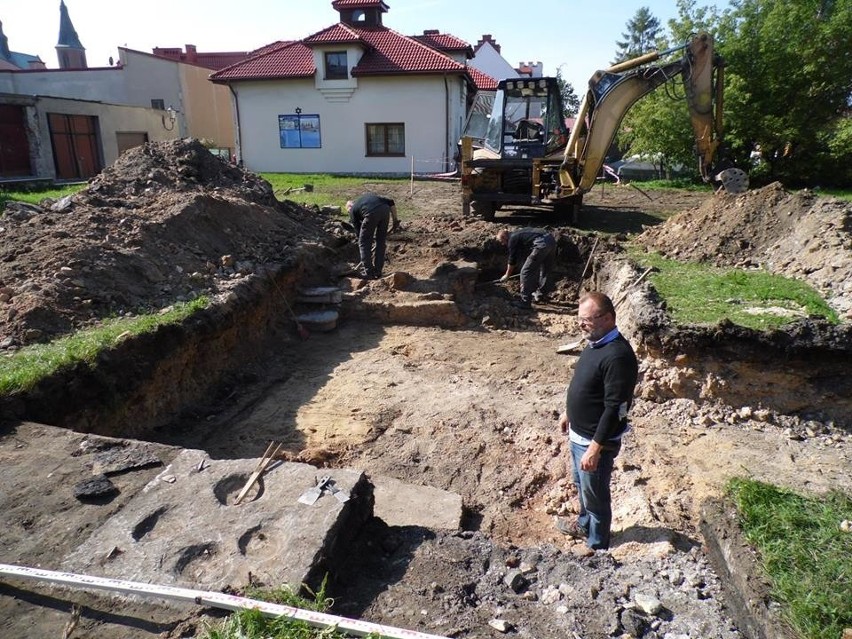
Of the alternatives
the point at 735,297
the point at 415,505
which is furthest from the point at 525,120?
the point at 415,505

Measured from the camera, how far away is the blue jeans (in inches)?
146

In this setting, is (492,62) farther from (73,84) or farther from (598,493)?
(598,493)

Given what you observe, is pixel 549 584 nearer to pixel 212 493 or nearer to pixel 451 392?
pixel 212 493

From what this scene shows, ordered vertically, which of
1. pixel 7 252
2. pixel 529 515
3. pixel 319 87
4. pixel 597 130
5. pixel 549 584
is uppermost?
pixel 319 87

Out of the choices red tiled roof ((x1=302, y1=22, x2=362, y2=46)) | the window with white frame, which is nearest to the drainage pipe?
the window with white frame

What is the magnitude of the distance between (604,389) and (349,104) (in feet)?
73.0

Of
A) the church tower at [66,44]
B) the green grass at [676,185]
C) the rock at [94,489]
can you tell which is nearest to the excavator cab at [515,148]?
the green grass at [676,185]

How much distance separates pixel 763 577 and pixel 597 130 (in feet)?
32.8

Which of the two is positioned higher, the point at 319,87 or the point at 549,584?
the point at 319,87

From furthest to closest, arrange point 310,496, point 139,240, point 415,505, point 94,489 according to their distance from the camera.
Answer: point 139,240, point 415,505, point 94,489, point 310,496

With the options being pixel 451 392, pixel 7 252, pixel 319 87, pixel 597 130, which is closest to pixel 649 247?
pixel 597 130

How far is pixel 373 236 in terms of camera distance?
9.70m

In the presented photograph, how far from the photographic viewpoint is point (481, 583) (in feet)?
9.61

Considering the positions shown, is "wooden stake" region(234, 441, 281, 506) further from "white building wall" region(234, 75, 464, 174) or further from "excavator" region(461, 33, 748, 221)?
"white building wall" region(234, 75, 464, 174)
